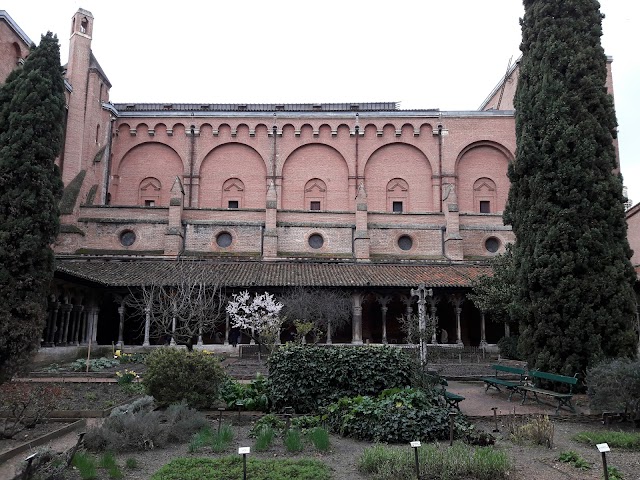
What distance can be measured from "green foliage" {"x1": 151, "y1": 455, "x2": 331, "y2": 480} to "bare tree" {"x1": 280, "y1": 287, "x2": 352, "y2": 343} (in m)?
15.6

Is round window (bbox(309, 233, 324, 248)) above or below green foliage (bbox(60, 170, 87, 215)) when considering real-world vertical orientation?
below

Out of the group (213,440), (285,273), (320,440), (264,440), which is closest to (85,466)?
(213,440)

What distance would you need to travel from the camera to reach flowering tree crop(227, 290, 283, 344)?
18625 millimetres

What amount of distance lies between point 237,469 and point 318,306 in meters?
17.2

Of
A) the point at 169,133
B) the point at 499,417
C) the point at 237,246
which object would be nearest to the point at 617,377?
the point at 499,417

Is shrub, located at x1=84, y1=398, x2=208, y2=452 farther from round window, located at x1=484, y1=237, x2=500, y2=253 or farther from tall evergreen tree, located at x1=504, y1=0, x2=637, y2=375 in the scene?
round window, located at x1=484, y1=237, x2=500, y2=253

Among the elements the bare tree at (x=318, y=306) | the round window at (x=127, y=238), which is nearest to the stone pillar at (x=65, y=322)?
the round window at (x=127, y=238)

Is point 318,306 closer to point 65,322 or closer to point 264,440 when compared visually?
point 65,322

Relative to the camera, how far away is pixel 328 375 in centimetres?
1020

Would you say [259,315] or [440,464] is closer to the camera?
[440,464]

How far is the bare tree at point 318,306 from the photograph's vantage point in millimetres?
23188

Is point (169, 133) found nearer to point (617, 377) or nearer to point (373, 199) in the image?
point (373, 199)

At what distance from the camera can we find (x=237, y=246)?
98.6 ft

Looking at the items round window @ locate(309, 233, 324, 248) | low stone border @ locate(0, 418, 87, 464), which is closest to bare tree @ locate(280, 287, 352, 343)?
round window @ locate(309, 233, 324, 248)
